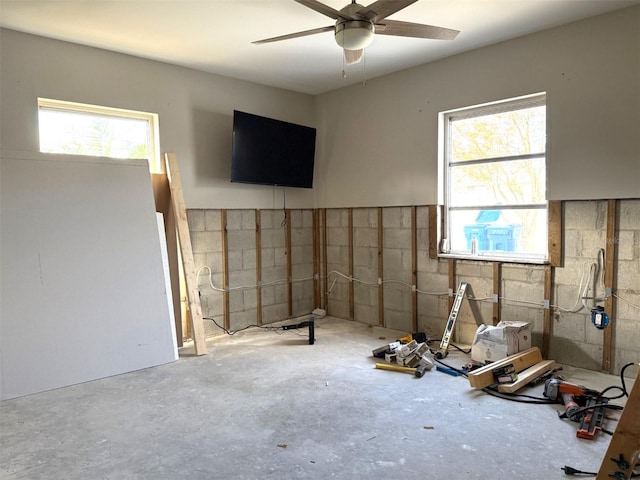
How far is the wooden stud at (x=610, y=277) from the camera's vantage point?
3.59 meters

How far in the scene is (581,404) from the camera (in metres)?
3.04

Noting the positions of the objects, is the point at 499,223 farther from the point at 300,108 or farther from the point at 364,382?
the point at 300,108

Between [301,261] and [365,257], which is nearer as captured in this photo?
[365,257]

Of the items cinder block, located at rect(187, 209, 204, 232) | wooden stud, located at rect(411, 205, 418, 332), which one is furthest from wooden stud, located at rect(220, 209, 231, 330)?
wooden stud, located at rect(411, 205, 418, 332)

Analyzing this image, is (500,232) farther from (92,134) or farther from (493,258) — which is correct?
(92,134)

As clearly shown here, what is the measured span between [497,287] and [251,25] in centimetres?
337

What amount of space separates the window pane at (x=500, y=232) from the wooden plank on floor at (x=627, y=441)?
2.30 m

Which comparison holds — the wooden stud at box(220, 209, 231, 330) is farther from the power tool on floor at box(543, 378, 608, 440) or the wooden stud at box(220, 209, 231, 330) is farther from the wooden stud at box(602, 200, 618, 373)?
the wooden stud at box(602, 200, 618, 373)

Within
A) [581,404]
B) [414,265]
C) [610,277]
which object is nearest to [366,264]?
[414,265]

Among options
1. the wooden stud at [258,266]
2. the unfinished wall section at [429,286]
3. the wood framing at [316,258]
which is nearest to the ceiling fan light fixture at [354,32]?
the unfinished wall section at [429,286]

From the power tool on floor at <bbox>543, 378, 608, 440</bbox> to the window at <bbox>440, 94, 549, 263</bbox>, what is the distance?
51.6 inches

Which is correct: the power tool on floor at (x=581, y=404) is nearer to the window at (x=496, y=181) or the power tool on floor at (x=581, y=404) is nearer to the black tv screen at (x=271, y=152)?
the window at (x=496, y=181)

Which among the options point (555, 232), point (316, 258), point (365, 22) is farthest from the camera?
point (316, 258)

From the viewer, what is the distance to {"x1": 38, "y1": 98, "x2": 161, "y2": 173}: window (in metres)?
4.03
